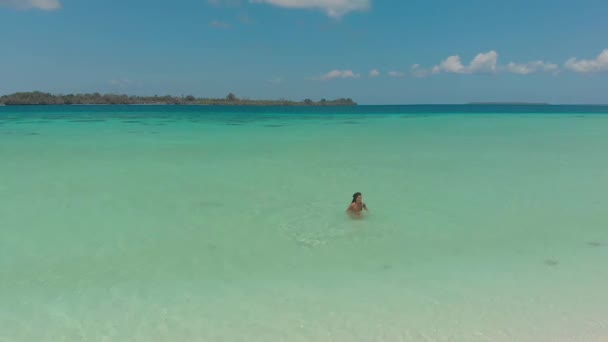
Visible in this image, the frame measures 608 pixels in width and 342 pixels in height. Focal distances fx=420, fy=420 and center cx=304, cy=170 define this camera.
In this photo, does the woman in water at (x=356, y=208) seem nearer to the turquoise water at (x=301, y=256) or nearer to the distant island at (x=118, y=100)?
the turquoise water at (x=301, y=256)

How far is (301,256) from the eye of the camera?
548cm

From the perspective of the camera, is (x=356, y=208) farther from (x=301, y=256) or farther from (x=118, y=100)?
(x=118, y=100)

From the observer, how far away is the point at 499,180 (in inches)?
407

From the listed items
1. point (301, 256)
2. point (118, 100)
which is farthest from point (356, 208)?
point (118, 100)

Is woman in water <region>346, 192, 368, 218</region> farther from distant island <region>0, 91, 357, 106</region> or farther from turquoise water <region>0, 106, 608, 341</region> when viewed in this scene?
distant island <region>0, 91, 357, 106</region>

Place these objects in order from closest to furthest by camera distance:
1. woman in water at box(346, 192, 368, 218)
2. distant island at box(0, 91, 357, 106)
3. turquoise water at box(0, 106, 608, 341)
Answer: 1. turquoise water at box(0, 106, 608, 341)
2. woman in water at box(346, 192, 368, 218)
3. distant island at box(0, 91, 357, 106)

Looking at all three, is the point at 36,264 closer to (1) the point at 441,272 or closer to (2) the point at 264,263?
(2) the point at 264,263

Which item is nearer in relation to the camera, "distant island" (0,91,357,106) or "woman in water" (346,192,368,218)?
"woman in water" (346,192,368,218)

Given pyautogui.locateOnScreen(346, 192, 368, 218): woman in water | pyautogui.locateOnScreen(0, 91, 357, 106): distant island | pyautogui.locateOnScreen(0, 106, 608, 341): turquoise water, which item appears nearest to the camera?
pyautogui.locateOnScreen(0, 106, 608, 341): turquoise water

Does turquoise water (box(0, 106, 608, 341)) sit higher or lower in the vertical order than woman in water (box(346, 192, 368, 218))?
lower

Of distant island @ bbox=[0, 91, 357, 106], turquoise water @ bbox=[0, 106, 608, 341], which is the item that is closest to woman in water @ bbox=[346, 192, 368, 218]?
turquoise water @ bbox=[0, 106, 608, 341]

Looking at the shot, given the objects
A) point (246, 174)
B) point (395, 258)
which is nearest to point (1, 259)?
point (395, 258)

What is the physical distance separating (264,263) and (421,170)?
7.61 meters

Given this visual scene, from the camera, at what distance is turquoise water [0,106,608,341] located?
390cm
